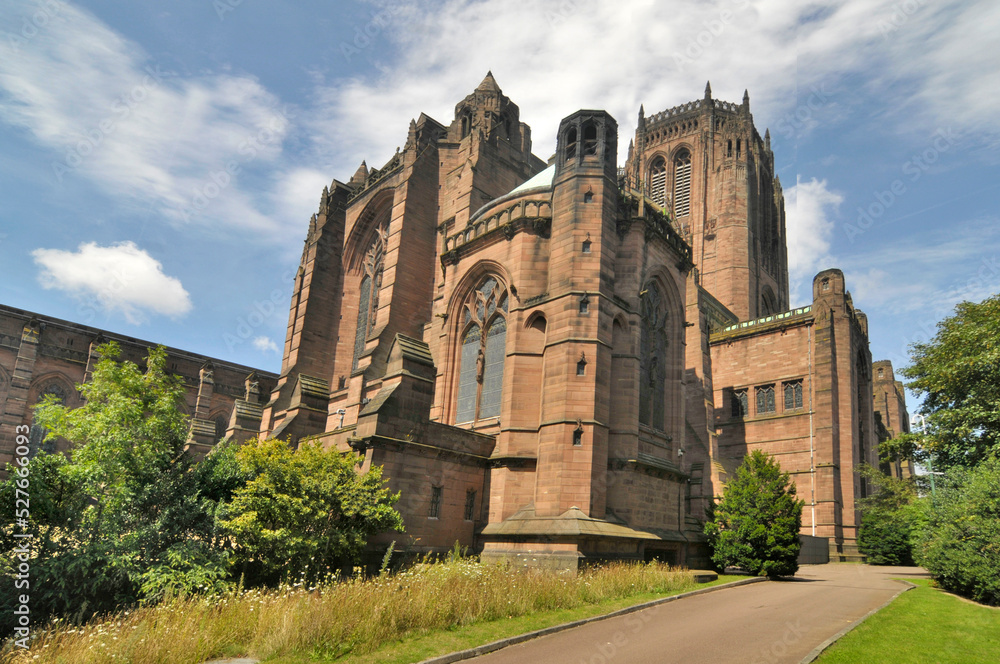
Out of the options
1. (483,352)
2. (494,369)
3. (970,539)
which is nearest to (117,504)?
(494,369)

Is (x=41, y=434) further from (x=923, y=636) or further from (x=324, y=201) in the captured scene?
(x=923, y=636)

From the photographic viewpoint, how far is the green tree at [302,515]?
45.9ft

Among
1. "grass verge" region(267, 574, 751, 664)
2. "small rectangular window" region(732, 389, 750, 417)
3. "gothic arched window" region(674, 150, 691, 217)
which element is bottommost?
"grass verge" region(267, 574, 751, 664)

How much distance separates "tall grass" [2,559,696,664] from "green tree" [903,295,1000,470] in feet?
59.9

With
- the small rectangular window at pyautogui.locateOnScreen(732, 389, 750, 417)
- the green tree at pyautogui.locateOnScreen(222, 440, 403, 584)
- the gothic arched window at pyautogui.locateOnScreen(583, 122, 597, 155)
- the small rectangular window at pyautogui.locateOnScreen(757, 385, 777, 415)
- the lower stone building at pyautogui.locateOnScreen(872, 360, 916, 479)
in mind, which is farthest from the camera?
the lower stone building at pyautogui.locateOnScreen(872, 360, 916, 479)

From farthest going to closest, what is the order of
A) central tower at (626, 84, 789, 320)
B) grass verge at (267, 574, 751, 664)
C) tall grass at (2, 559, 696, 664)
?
central tower at (626, 84, 789, 320)
grass verge at (267, 574, 751, 664)
tall grass at (2, 559, 696, 664)

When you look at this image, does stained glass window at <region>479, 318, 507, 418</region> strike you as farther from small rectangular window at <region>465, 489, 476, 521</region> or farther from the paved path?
the paved path

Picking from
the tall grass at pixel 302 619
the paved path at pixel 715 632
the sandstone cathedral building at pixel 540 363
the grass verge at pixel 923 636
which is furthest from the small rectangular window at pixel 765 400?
the tall grass at pixel 302 619

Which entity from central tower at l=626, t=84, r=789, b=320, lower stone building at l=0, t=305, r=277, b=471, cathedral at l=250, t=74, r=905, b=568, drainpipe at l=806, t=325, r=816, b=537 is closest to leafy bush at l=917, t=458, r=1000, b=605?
cathedral at l=250, t=74, r=905, b=568

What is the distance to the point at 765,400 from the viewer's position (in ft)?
116

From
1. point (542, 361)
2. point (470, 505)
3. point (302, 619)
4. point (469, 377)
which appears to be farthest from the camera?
point (469, 377)

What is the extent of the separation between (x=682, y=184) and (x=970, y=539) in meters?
50.5

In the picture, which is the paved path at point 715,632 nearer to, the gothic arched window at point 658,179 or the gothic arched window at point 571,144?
the gothic arched window at point 571,144

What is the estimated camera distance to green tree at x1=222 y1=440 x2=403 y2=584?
14.0m
